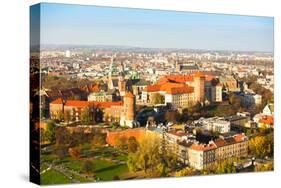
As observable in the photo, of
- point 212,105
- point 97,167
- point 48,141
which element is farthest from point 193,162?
point 48,141

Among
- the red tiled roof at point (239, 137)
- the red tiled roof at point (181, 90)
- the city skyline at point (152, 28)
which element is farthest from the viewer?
the red tiled roof at point (239, 137)

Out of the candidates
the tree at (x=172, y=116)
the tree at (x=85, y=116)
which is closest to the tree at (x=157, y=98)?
the tree at (x=172, y=116)

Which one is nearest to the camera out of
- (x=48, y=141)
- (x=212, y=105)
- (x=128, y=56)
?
(x=48, y=141)

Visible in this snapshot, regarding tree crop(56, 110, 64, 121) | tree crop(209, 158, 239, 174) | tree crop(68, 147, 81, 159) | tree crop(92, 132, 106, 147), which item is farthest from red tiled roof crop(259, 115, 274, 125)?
tree crop(56, 110, 64, 121)

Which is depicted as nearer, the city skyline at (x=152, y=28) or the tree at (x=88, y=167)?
the city skyline at (x=152, y=28)

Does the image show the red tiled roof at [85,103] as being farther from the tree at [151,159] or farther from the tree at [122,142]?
the tree at [151,159]

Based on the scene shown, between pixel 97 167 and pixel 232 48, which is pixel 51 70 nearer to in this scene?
pixel 97 167

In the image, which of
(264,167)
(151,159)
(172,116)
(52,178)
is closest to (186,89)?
(172,116)
